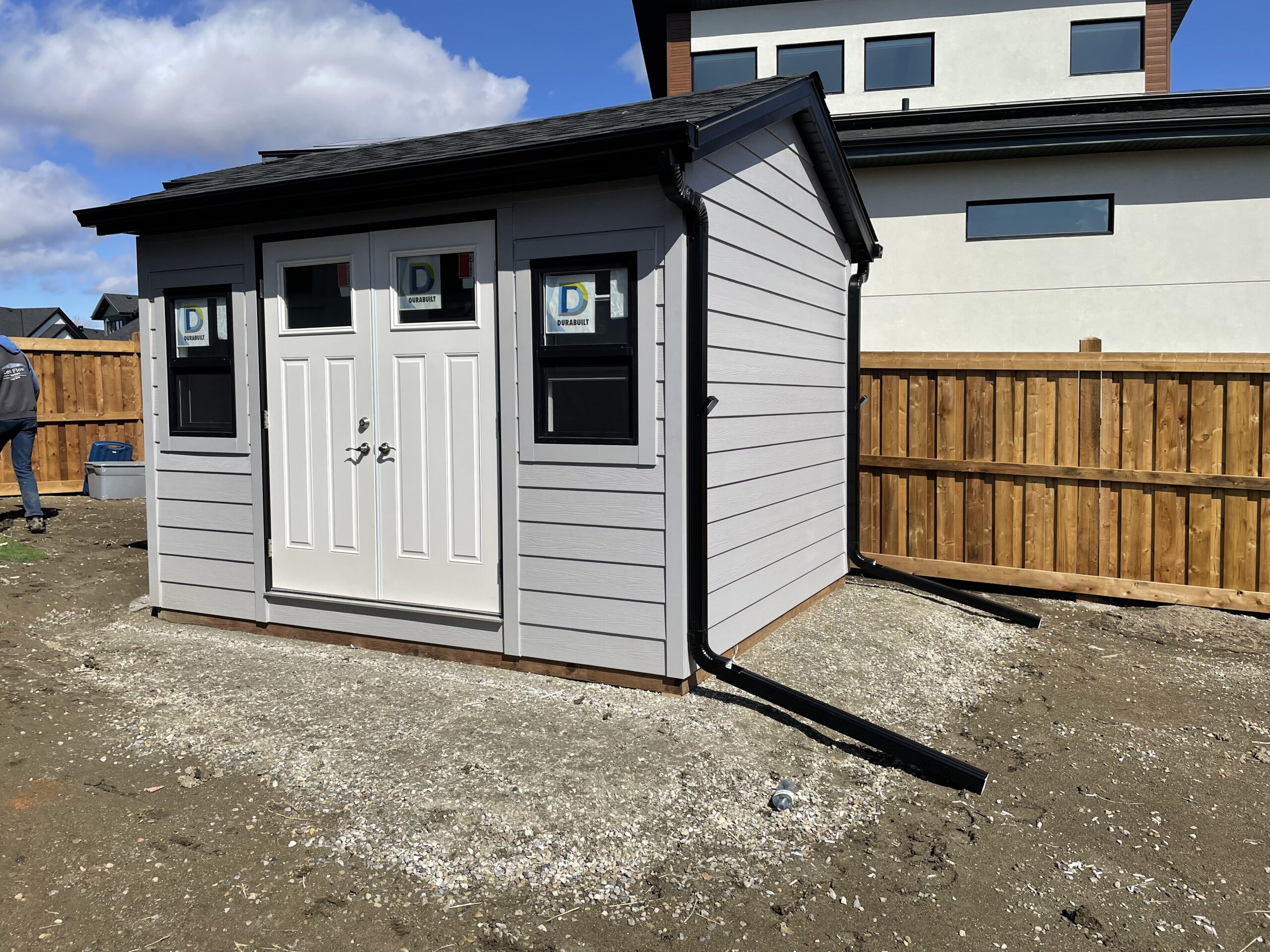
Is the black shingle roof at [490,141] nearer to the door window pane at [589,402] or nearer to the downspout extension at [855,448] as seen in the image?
the door window pane at [589,402]

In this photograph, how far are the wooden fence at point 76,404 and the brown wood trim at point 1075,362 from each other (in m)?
8.68

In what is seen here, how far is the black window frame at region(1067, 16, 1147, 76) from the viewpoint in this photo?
13.3m

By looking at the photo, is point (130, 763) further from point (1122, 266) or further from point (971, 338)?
point (1122, 266)

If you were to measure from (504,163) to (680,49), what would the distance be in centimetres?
1144

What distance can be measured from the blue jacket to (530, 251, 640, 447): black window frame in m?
6.41

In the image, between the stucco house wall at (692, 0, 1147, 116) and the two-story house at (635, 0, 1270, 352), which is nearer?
the two-story house at (635, 0, 1270, 352)

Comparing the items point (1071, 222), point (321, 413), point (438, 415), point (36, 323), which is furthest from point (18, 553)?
point (36, 323)

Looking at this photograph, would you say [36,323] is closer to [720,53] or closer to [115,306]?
[115,306]

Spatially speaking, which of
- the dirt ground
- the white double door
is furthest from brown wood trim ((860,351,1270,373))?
the white double door

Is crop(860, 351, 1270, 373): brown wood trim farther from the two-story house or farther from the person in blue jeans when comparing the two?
the person in blue jeans

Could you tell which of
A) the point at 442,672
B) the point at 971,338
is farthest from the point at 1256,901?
the point at 971,338

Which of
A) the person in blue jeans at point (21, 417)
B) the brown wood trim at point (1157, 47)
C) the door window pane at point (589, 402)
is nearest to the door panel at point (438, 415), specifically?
the door window pane at point (589, 402)

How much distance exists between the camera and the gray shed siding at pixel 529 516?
14.5ft

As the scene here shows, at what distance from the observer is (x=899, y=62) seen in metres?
13.9
